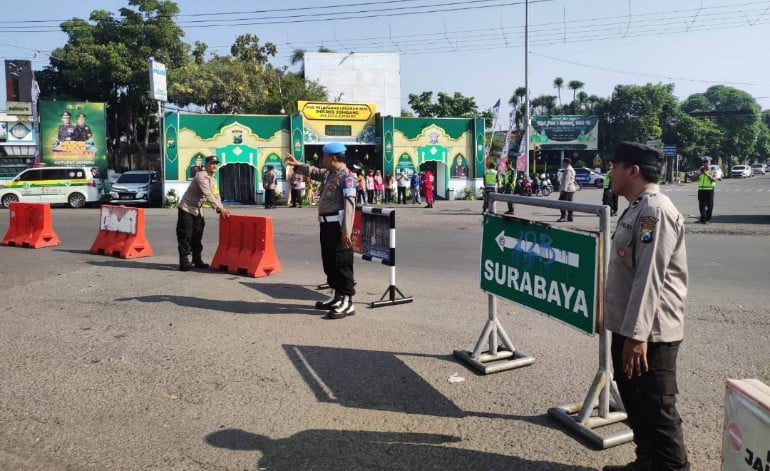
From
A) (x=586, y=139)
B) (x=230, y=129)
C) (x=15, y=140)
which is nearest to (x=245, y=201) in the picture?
(x=230, y=129)

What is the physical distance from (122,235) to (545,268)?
9.17 metres

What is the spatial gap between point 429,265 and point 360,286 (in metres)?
2.05

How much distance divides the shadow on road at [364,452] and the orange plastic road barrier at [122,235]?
7889 millimetres

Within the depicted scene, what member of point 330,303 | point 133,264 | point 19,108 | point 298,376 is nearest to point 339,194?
point 330,303

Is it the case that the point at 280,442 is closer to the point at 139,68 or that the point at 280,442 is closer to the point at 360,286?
the point at 360,286

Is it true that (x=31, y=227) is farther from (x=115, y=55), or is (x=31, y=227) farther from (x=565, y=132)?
(x=565, y=132)

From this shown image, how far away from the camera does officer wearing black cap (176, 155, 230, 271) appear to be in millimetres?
9125

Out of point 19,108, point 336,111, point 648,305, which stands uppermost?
point 19,108

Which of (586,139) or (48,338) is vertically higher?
(586,139)

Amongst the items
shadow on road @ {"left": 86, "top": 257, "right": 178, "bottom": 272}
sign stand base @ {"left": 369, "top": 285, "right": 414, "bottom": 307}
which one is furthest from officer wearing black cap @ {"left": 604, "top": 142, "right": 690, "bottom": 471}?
shadow on road @ {"left": 86, "top": 257, "right": 178, "bottom": 272}

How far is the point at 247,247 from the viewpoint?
30.1 ft

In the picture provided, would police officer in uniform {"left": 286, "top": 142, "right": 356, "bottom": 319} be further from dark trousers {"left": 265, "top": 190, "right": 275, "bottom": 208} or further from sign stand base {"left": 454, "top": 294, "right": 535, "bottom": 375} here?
dark trousers {"left": 265, "top": 190, "right": 275, "bottom": 208}

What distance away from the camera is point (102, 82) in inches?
1453

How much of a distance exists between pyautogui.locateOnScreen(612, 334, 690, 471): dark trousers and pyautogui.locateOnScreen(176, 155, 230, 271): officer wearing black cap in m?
7.13
